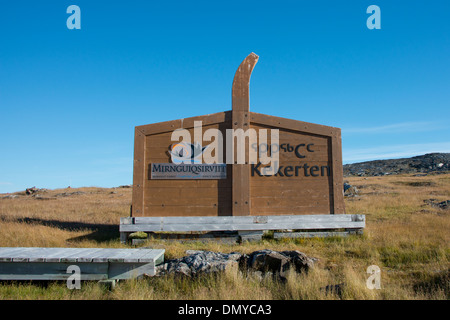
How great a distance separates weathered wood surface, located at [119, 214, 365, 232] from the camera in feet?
34.0

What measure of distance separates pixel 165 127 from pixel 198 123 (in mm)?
1036

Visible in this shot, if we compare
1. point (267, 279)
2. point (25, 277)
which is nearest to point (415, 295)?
point (267, 279)

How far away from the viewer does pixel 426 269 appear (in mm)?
6871

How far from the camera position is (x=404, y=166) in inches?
2319

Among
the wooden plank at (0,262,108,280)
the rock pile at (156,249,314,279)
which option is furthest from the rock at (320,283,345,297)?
the wooden plank at (0,262,108,280)

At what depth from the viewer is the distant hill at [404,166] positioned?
53938mm

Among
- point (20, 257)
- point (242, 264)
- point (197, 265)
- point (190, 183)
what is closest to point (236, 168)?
point (190, 183)

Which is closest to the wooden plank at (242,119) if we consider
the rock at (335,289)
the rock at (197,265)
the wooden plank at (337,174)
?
the wooden plank at (337,174)

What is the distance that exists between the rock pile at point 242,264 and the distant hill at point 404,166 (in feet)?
169

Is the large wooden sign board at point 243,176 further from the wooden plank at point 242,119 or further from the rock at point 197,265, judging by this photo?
the rock at point 197,265

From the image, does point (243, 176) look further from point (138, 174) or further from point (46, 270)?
point (46, 270)

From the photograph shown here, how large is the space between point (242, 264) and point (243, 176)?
424 centimetres

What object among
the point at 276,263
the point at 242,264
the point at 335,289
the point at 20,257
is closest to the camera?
the point at 335,289

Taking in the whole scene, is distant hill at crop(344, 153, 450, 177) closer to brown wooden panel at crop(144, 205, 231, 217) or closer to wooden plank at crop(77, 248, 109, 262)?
brown wooden panel at crop(144, 205, 231, 217)
